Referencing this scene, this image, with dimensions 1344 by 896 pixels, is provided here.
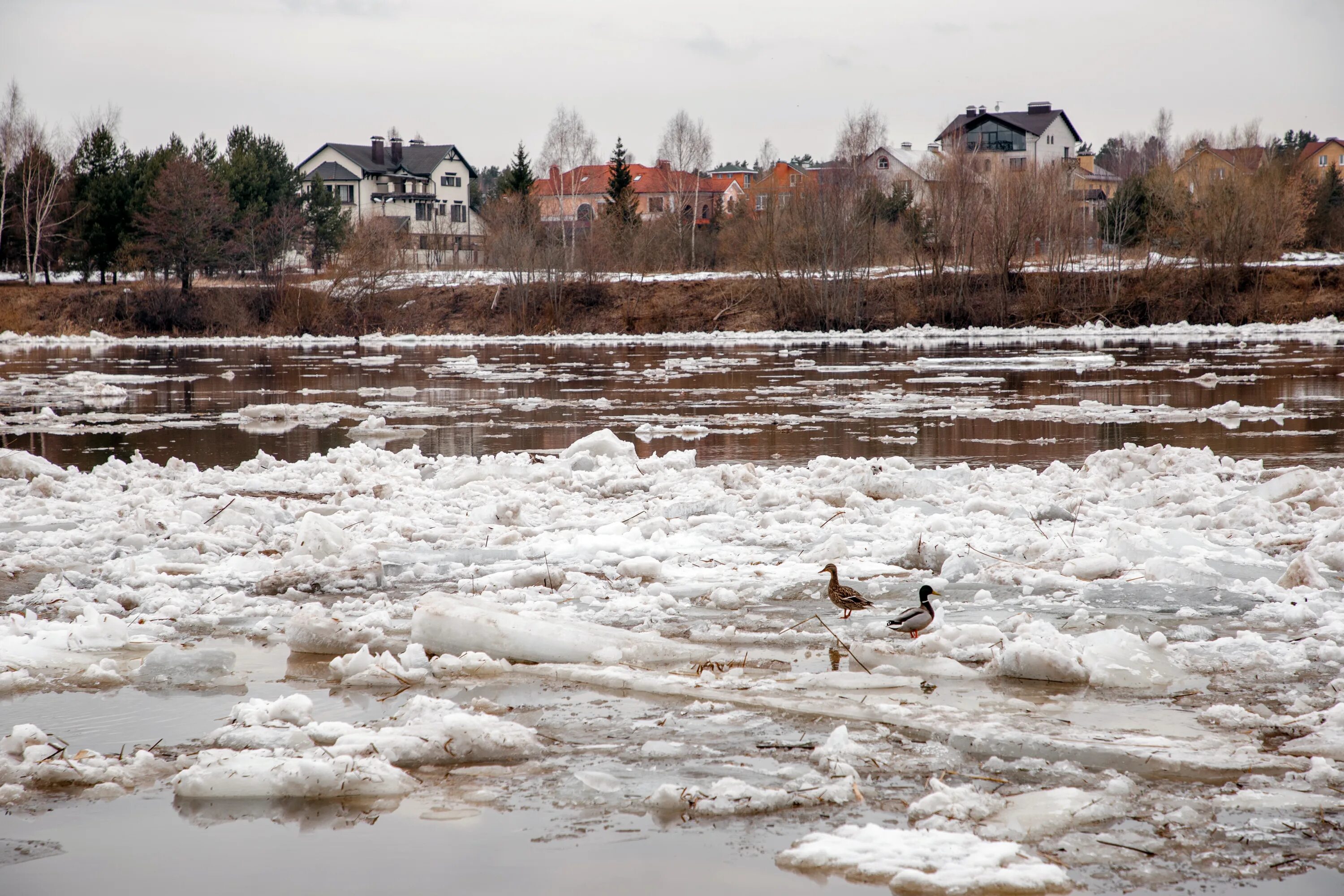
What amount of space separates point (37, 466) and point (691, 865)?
29.1ft

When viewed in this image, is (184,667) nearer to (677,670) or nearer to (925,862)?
(677,670)

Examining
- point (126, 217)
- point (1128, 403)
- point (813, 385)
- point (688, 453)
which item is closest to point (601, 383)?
point (813, 385)

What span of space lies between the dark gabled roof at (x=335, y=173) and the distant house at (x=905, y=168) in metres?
38.9

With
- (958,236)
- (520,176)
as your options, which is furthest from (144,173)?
(958,236)

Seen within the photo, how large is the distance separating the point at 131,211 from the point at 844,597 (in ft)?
198

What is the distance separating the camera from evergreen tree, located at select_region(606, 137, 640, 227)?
6438cm

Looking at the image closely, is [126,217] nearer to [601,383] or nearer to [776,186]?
[776,186]

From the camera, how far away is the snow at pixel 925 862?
2887mm

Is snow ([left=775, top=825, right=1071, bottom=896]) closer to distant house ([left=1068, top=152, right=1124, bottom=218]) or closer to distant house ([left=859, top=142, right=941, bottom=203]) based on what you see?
distant house ([left=859, top=142, right=941, bottom=203])

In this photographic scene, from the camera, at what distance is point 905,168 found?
78938 millimetres

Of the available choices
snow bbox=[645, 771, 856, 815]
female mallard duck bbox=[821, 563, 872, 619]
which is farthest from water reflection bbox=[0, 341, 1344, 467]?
snow bbox=[645, 771, 856, 815]

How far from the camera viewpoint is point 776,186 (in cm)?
6775

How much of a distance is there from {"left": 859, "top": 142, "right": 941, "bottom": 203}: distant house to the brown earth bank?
5.39m

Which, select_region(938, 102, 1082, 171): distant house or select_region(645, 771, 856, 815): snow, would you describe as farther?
select_region(938, 102, 1082, 171): distant house
